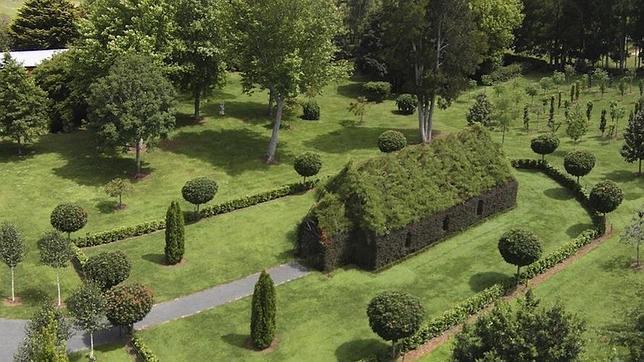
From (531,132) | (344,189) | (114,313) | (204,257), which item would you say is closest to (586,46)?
(531,132)

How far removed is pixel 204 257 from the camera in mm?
43281

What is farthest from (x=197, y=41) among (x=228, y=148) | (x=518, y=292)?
(x=518, y=292)

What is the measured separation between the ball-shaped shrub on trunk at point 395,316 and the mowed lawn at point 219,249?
12.0 m

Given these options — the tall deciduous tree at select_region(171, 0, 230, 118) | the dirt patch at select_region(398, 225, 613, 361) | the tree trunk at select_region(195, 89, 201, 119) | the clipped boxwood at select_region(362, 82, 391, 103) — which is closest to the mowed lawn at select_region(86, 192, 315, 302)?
the dirt patch at select_region(398, 225, 613, 361)

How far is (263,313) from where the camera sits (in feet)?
109

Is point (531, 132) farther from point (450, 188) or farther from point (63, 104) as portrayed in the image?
point (63, 104)

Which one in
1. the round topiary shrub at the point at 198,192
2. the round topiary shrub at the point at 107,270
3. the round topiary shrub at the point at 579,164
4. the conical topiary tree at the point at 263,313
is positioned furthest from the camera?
the round topiary shrub at the point at 579,164

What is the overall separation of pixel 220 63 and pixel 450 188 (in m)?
28.8

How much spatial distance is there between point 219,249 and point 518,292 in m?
19.0

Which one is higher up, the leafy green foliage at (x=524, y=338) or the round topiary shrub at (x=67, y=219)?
the leafy green foliage at (x=524, y=338)

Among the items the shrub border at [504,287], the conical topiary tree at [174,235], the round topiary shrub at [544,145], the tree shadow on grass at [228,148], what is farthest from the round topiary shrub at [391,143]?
the conical topiary tree at [174,235]

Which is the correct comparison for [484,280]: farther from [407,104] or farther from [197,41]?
[407,104]

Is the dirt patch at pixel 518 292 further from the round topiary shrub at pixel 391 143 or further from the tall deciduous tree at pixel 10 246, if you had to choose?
the tall deciduous tree at pixel 10 246

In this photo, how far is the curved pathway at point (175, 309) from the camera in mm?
34219
